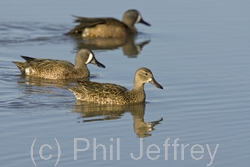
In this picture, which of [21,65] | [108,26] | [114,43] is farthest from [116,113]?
[108,26]

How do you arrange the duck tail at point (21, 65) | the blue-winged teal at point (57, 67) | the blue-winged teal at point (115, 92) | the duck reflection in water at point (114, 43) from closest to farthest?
the blue-winged teal at point (115, 92) → the blue-winged teal at point (57, 67) → the duck tail at point (21, 65) → the duck reflection in water at point (114, 43)

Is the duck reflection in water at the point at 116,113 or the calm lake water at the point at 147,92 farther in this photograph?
the duck reflection in water at the point at 116,113

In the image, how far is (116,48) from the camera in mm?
19172

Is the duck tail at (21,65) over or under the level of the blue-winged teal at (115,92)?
over

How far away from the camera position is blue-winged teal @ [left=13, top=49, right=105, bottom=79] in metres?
15.8

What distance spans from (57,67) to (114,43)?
4525 millimetres

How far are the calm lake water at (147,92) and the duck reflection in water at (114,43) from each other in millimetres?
52

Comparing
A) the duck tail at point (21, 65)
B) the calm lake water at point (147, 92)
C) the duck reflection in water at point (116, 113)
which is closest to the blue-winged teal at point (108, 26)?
the calm lake water at point (147, 92)

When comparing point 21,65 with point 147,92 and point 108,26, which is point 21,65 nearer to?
point 147,92

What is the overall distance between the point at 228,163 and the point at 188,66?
6.10 metres

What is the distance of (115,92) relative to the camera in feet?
44.4

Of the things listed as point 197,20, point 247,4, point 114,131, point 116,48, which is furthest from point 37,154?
point 247,4

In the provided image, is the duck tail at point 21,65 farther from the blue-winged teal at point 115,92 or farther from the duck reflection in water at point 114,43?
the duck reflection in water at point 114,43

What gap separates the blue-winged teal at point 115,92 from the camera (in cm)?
1352
